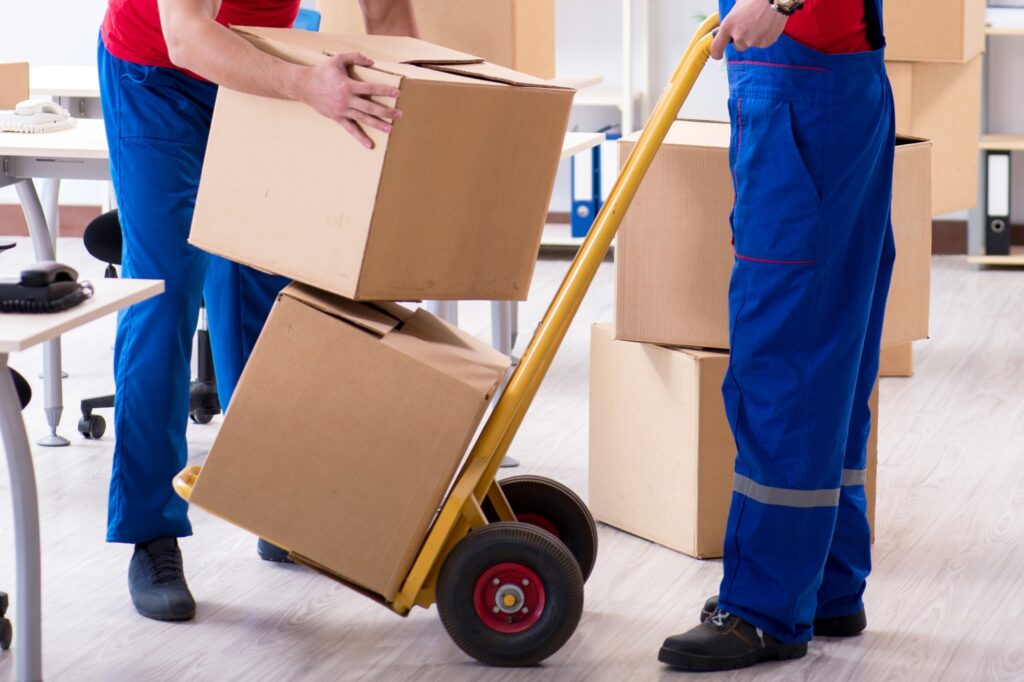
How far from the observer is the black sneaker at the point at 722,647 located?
2.13 metres

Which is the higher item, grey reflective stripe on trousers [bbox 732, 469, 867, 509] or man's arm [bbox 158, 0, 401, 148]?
man's arm [bbox 158, 0, 401, 148]

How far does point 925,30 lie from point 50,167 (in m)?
2.48

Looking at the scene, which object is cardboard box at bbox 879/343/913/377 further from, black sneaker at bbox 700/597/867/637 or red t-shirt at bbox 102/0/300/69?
red t-shirt at bbox 102/0/300/69

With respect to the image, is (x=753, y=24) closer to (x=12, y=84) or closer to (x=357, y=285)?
(x=357, y=285)

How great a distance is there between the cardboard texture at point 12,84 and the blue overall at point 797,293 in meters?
2.19

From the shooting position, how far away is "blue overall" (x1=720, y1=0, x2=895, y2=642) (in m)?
1.97

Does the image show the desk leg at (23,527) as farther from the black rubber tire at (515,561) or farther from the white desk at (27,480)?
the black rubber tire at (515,561)

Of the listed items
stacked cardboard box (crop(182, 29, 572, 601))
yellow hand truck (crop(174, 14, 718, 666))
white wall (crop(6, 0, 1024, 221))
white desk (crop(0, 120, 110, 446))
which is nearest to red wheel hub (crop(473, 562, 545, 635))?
yellow hand truck (crop(174, 14, 718, 666))

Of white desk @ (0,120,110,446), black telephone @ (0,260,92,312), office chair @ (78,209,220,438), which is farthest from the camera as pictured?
office chair @ (78,209,220,438)

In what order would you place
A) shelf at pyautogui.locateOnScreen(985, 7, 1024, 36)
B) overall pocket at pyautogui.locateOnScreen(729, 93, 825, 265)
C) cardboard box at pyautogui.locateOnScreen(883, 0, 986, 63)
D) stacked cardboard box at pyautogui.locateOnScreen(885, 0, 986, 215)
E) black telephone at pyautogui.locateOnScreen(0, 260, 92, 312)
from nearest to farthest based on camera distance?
black telephone at pyautogui.locateOnScreen(0, 260, 92, 312)
overall pocket at pyautogui.locateOnScreen(729, 93, 825, 265)
cardboard box at pyautogui.locateOnScreen(883, 0, 986, 63)
stacked cardboard box at pyautogui.locateOnScreen(885, 0, 986, 215)
shelf at pyautogui.locateOnScreen(985, 7, 1024, 36)

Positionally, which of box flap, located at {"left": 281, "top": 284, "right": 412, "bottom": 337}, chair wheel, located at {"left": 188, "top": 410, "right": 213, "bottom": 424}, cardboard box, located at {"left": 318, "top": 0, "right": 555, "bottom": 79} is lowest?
chair wheel, located at {"left": 188, "top": 410, "right": 213, "bottom": 424}

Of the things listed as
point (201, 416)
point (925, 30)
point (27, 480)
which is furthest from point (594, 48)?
point (27, 480)

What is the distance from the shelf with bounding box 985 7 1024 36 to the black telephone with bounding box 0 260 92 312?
3883 mm

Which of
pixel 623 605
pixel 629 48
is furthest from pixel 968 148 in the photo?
pixel 623 605
